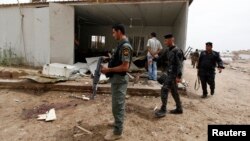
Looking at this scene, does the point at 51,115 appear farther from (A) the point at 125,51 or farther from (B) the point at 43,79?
(A) the point at 125,51

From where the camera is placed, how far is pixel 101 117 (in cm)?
521

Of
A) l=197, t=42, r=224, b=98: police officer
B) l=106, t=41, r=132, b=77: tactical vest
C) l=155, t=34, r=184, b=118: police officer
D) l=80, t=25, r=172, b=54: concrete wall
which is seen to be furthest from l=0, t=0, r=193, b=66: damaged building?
l=106, t=41, r=132, b=77: tactical vest

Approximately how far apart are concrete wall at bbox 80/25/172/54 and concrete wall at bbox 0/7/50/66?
20.7ft

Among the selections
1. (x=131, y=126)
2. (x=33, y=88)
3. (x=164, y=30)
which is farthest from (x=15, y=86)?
(x=164, y=30)

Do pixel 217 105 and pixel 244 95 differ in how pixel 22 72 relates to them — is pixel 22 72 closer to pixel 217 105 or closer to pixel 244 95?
pixel 217 105

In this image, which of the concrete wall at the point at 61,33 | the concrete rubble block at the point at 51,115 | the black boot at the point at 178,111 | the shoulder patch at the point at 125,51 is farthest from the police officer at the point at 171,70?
the concrete wall at the point at 61,33

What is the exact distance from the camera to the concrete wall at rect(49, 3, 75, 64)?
362 inches

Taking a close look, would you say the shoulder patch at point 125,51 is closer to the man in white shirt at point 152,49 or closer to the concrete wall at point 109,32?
the man in white shirt at point 152,49

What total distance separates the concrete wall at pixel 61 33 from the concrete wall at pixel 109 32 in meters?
6.68

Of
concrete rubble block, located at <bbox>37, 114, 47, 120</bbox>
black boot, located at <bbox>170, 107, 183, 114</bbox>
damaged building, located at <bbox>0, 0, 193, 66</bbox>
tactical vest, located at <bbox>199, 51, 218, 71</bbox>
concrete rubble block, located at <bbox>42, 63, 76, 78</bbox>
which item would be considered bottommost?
concrete rubble block, located at <bbox>37, 114, 47, 120</bbox>

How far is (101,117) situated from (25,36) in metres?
6.54

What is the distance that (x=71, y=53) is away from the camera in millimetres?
9703

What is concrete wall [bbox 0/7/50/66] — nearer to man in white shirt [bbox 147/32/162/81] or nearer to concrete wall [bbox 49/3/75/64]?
concrete wall [bbox 49/3/75/64]

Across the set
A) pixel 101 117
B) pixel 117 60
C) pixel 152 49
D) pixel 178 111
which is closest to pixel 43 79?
pixel 101 117
